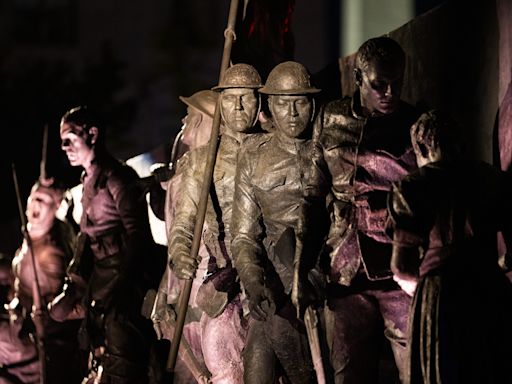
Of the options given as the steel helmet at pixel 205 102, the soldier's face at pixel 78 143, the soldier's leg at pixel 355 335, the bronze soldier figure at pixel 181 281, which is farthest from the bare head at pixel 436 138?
the soldier's face at pixel 78 143

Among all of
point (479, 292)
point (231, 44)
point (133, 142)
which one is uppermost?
point (231, 44)

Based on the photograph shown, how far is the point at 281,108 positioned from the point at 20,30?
20.5m

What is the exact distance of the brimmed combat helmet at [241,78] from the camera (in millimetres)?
12617

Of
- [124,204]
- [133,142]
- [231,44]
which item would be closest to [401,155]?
[231,44]

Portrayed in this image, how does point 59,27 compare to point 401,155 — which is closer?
point 401,155

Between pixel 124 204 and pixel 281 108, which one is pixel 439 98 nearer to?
pixel 281 108

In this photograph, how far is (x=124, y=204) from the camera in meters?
15.1

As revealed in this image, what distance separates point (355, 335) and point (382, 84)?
1.46 m

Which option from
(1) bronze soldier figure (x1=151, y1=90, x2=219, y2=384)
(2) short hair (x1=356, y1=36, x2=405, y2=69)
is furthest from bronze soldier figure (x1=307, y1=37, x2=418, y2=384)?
(1) bronze soldier figure (x1=151, y1=90, x2=219, y2=384)

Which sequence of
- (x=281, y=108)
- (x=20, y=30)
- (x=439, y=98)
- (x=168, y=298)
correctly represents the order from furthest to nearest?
(x=20, y=30) → (x=168, y=298) → (x=439, y=98) → (x=281, y=108)

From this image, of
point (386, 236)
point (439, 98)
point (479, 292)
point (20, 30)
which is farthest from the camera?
point (20, 30)

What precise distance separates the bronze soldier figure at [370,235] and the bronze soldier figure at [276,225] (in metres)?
0.60

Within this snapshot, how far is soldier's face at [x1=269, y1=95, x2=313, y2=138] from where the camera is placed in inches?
470

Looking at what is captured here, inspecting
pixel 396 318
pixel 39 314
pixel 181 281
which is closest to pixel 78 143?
pixel 39 314
